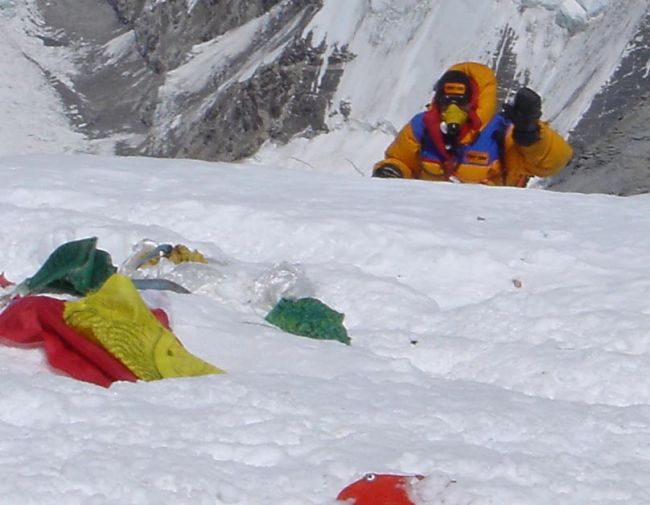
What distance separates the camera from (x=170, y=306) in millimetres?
3855

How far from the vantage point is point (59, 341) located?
3.33 metres

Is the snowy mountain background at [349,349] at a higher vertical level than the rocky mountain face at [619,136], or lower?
higher

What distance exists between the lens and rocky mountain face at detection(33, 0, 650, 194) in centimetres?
1098

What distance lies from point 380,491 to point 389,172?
14.6ft

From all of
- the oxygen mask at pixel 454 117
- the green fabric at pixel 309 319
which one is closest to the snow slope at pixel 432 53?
the oxygen mask at pixel 454 117

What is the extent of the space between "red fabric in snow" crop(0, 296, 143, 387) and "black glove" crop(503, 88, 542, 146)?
3.57 metres

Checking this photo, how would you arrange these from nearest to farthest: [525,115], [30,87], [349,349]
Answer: [349,349], [525,115], [30,87]

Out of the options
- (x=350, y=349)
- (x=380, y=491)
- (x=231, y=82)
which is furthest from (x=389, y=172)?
(x=231, y=82)

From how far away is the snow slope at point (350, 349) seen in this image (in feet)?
→ 8.85

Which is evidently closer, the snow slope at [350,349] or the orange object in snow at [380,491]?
the orange object in snow at [380,491]

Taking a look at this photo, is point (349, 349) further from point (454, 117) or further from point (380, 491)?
point (454, 117)

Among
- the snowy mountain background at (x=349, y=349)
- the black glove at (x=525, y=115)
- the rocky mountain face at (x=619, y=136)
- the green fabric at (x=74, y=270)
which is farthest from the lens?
the rocky mountain face at (x=619, y=136)

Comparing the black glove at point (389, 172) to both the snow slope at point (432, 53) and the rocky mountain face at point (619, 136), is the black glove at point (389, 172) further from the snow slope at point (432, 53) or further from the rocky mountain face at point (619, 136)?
the snow slope at point (432, 53)

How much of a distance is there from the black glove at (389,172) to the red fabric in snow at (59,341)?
3.57 metres
